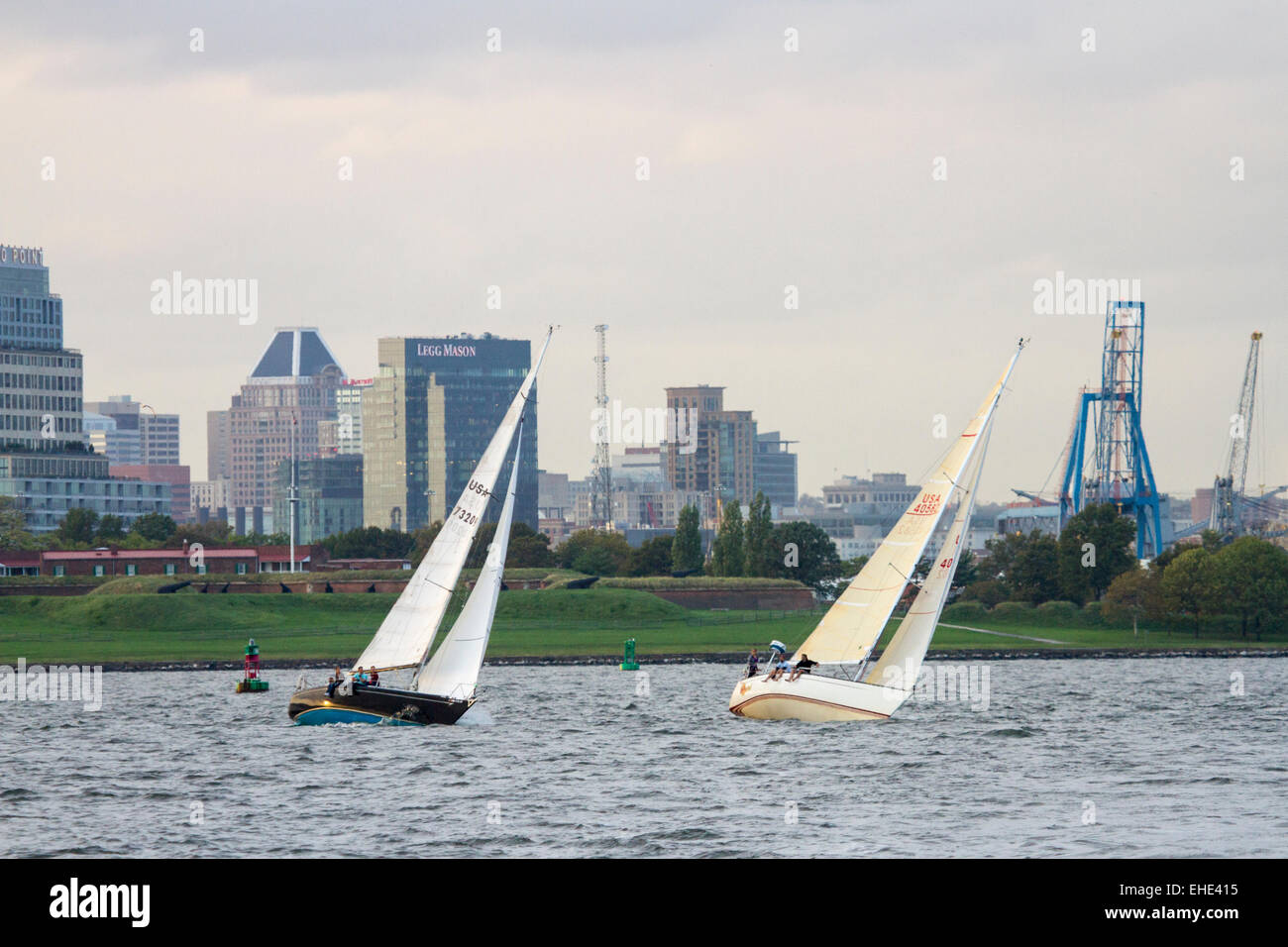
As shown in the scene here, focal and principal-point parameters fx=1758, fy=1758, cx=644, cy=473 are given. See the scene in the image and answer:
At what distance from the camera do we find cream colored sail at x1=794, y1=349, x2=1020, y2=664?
62.0 metres

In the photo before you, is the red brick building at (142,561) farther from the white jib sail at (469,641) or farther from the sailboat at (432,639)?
the white jib sail at (469,641)

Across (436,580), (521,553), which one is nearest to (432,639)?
(436,580)

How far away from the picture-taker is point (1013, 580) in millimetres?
159625

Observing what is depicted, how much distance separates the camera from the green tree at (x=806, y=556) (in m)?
174

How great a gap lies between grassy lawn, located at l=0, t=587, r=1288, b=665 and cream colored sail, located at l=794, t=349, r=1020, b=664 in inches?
1943

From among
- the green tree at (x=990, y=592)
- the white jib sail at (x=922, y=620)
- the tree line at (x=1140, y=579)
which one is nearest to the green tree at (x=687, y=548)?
the tree line at (x=1140, y=579)

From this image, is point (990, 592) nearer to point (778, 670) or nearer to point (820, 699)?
point (778, 670)

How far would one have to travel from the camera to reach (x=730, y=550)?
563 feet

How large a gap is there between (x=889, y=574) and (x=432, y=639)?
1633 cm

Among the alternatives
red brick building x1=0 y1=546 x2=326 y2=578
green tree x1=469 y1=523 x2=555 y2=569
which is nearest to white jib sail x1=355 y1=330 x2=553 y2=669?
red brick building x1=0 y1=546 x2=326 y2=578

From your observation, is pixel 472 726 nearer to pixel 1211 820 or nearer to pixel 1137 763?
pixel 1137 763

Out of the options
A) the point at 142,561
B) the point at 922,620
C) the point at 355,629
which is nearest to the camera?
the point at 922,620
